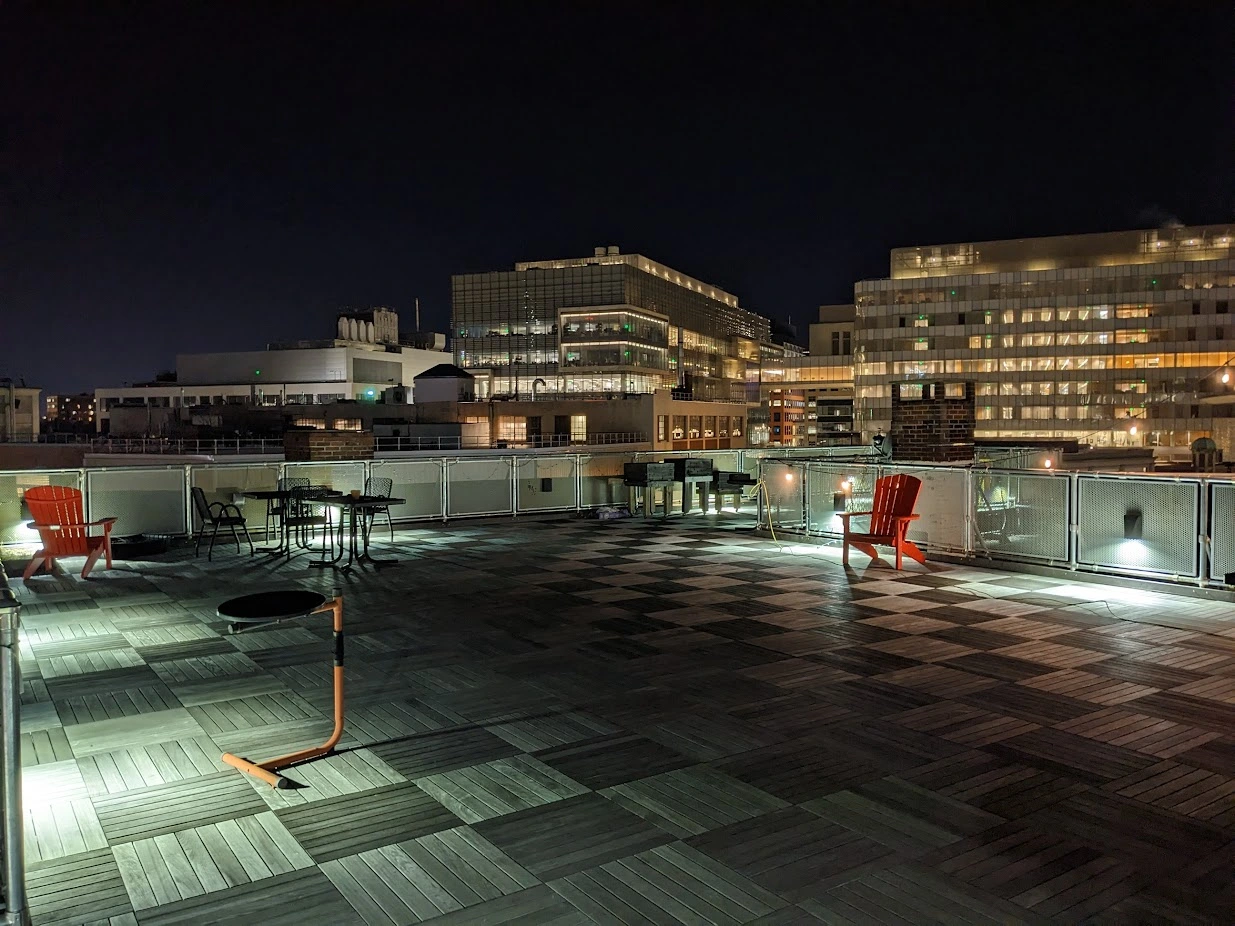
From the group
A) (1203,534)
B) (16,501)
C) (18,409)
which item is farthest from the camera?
(18,409)

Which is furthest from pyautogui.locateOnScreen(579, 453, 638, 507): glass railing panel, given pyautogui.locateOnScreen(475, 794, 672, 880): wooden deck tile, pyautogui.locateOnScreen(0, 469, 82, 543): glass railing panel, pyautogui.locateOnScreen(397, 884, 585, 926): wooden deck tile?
pyautogui.locateOnScreen(397, 884, 585, 926): wooden deck tile

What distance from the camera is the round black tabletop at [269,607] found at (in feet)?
15.1

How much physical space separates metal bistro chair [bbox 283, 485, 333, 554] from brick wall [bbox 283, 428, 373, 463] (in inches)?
42.2

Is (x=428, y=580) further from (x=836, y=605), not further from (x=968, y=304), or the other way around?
(x=968, y=304)

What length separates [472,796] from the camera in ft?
14.4

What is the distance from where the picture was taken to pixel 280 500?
43.9ft

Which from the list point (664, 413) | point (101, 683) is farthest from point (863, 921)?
point (664, 413)

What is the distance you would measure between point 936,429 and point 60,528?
42.2 feet

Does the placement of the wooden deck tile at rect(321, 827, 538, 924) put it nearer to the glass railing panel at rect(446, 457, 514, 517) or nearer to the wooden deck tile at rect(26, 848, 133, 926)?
the wooden deck tile at rect(26, 848, 133, 926)

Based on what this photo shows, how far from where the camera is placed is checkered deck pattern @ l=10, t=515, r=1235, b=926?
136 inches

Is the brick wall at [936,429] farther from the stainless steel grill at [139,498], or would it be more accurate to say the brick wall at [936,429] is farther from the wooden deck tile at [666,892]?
the wooden deck tile at [666,892]

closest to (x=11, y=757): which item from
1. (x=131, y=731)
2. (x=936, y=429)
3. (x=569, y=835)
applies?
(x=569, y=835)

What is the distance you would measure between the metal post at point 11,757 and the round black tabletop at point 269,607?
1497 millimetres

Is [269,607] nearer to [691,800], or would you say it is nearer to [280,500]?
[691,800]
